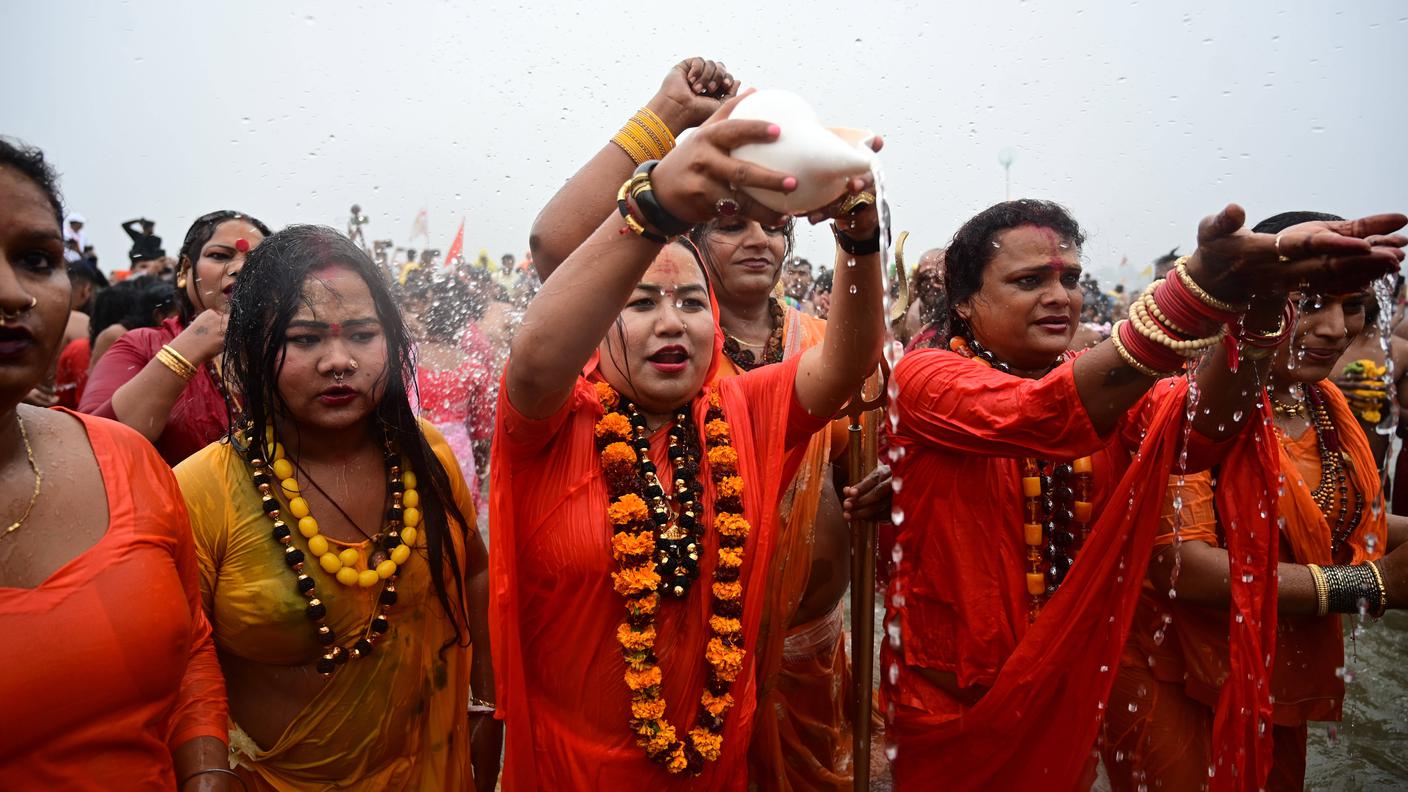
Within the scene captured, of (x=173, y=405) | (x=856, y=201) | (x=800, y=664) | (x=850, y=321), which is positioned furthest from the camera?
(x=800, y=664)

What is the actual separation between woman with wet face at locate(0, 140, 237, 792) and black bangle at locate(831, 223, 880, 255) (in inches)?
62.3

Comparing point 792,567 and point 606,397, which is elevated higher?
point 606,397

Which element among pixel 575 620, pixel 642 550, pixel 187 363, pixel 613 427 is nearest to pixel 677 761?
pixel 575 620

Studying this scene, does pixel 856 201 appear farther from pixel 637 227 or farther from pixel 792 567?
pixel 792 567

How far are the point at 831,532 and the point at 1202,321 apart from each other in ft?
6.31

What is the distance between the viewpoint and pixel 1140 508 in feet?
8.75

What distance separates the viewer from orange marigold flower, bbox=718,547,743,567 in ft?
7.67

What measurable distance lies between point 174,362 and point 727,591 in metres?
2.37

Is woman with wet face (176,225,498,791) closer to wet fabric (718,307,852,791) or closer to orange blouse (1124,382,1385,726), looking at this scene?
wet fabric (718,307,852,791)

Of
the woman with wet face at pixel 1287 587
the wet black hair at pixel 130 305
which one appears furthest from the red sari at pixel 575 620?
the wet black hair at pixel 130 305

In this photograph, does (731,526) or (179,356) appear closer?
(731,526)

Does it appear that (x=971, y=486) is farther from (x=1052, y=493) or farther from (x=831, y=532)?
(x=831, y=532)

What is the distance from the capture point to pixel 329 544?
2303mm

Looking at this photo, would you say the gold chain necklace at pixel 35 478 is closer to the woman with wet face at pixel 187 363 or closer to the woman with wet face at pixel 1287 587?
the woman with wet face at pixel 187 363
